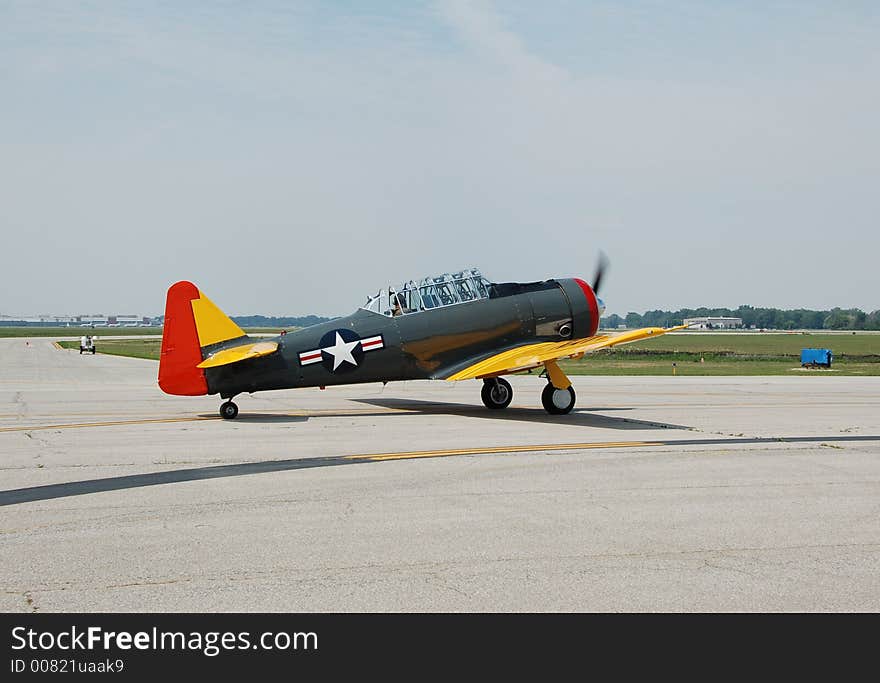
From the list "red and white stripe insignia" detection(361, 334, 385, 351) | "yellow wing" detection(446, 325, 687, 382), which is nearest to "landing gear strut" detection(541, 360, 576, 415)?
"yellow wing" detection(446, 325, 687, 382)

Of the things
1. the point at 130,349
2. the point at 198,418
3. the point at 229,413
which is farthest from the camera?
the point at 130,349

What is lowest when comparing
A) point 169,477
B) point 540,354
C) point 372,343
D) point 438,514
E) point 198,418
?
point 438,514

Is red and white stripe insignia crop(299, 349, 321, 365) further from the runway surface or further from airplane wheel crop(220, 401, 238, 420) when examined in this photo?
airplane wheel crop(220, 401, 238, 420)

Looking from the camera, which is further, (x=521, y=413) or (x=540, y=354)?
(x=521, y=413)

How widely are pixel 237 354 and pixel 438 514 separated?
31.5 ft

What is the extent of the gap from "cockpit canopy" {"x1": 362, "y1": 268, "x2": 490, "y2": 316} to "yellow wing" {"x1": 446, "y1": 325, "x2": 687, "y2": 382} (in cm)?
156

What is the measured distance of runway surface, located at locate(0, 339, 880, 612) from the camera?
6.15 metres

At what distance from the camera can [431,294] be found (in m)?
19.7

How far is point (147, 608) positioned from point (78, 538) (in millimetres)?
2225

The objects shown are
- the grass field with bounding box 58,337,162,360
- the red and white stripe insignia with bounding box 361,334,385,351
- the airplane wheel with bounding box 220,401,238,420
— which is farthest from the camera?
the grass field with bounding box 58,337,162,360

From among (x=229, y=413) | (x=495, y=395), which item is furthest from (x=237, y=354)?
→ (x=495, y=395)

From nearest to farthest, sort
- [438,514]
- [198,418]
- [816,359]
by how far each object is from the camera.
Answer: [438,514]
[198,418]
[816,359]

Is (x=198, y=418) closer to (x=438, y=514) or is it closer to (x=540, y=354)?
(x=540, y=354)
